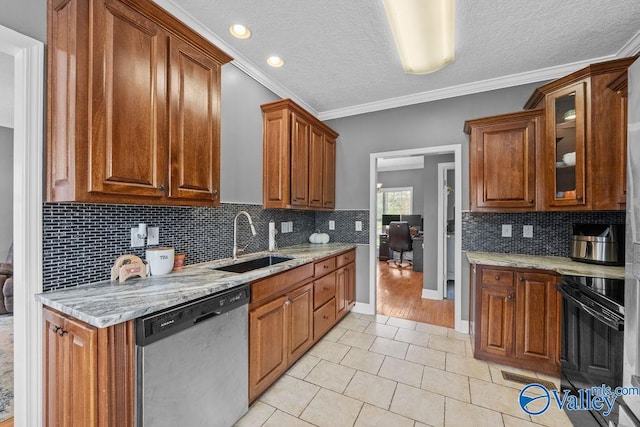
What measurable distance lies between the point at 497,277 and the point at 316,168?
211 cm

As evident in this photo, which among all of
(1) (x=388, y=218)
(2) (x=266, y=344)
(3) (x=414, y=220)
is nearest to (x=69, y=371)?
(2) (x=266, y=344)

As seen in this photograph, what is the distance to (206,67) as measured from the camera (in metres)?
1.77

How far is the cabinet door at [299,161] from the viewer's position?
2752mm

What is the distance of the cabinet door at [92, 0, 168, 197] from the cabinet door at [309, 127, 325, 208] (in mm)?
1743

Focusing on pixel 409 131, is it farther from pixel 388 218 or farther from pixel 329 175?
pixel 388 218

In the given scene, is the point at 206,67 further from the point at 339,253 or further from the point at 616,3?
the point at 616,3

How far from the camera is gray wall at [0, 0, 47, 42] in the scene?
1204 mm

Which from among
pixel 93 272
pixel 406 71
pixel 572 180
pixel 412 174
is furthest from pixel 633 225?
pixel 412 174

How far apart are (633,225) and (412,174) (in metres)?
7.13

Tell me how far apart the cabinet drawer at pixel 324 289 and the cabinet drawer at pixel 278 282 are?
22cm

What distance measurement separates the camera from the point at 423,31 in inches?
79.8

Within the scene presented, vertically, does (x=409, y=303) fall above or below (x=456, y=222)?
below

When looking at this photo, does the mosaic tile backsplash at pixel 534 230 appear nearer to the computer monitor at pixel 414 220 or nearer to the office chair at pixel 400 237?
the office chair at pixel 400 237

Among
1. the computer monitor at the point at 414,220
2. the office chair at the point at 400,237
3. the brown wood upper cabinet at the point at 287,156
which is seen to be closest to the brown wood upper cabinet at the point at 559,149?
the brown wood upper cabinet at the point at 287,156
